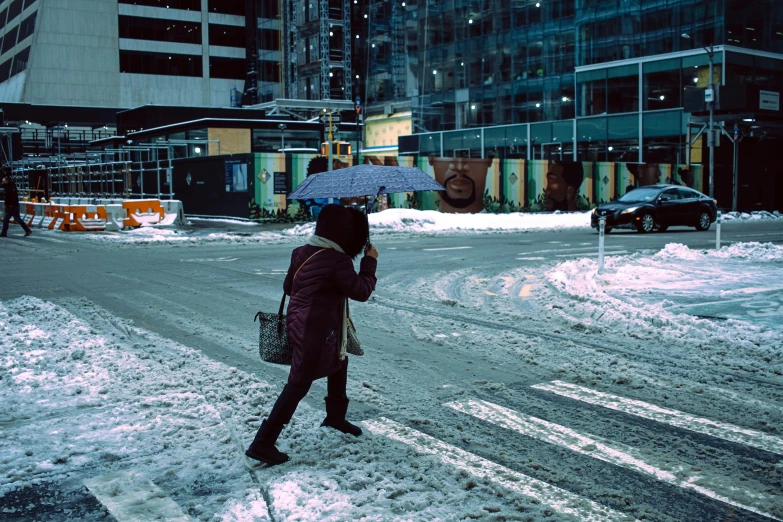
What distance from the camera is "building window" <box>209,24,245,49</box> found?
81062mm

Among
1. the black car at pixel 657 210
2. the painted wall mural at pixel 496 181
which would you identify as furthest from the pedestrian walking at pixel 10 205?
the black car at pixel 657 210

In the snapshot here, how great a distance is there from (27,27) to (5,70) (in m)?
7.29

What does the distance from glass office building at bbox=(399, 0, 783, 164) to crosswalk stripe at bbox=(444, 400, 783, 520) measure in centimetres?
4442

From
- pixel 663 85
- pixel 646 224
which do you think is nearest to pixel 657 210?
pixel 646 224

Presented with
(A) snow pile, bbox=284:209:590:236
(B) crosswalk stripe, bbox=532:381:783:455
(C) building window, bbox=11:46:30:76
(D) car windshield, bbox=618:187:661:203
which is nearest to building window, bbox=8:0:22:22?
(C) building window, bbox=11:46:30:76

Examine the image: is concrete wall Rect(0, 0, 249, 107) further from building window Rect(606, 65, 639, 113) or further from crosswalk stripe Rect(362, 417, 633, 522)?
crosswalk stripe Rect(362, 417, 633, 522)

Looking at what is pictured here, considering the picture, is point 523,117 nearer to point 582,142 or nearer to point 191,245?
point 582,142

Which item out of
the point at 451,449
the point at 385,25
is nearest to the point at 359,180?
the point at 451,449

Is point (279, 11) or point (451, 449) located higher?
point (279, 11)

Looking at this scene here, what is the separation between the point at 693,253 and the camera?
17.2 metres

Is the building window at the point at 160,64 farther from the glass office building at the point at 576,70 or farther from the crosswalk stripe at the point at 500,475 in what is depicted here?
the crosswalk stripe at the point at 500,475

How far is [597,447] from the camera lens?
5.08 metres

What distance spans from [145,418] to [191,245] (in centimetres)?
1626

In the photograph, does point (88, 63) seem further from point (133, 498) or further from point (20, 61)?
point (133, 498)
